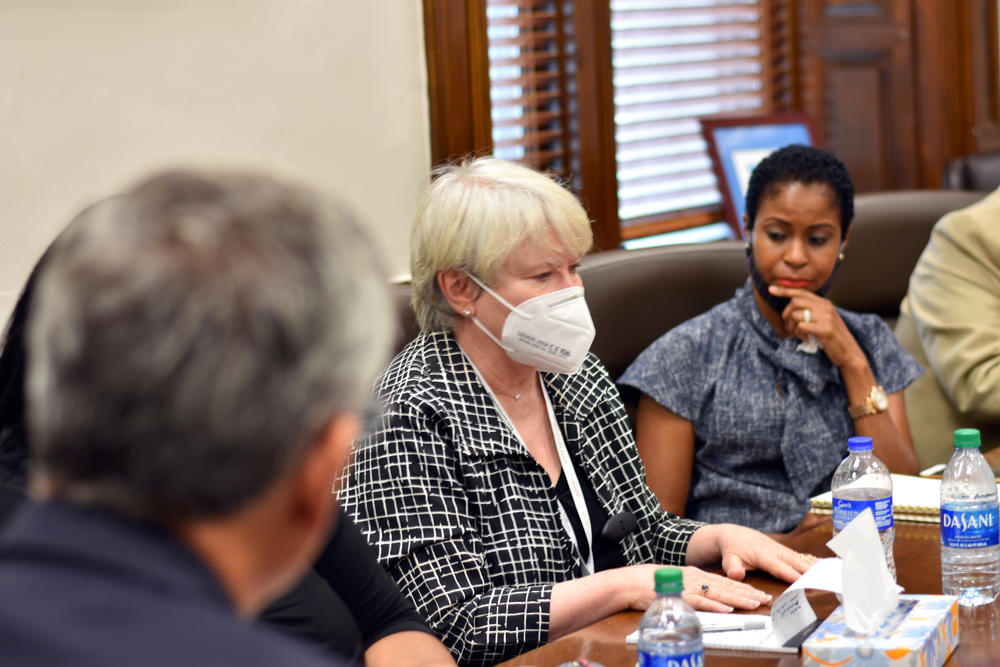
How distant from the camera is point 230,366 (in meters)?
0.61

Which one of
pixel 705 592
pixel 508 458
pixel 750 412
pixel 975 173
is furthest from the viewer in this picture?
pixel 975 173

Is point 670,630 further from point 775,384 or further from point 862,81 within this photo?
point 862,81

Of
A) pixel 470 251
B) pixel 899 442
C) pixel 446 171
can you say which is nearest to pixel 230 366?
pixel 470 251

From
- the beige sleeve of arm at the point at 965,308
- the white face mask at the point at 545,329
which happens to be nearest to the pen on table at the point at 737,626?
the white face mask at the point at 545,329

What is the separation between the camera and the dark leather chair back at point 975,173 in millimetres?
3840

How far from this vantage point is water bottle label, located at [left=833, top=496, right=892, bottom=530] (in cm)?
161

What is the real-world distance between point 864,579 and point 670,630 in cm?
23

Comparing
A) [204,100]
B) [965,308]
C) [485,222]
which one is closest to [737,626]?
[485,222]

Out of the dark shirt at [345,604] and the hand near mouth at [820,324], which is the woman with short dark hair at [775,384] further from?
the dark shirt at [345,604]

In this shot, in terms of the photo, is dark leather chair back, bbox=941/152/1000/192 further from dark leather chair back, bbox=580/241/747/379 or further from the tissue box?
the tissue box

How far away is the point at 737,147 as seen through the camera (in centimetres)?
375

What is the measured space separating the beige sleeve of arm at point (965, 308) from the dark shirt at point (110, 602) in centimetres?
236

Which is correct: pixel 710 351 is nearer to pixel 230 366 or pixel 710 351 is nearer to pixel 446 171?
pixel 446 171

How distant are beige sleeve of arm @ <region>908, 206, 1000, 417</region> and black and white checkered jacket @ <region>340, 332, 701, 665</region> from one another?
1.06 meters
